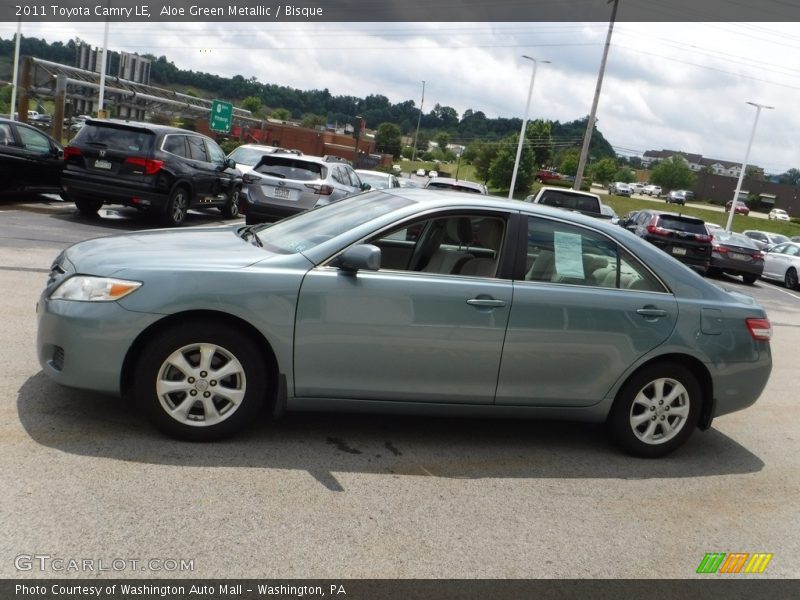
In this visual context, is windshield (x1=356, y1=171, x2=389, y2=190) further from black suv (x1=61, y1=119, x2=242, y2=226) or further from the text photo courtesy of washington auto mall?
the text photo courtesy of washington auto mall

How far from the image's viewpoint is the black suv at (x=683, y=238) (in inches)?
852

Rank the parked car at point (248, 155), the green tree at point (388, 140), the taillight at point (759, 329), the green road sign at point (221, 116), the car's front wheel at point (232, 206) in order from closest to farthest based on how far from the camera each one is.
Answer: the taillight at point (759, 329) < the car's front wheel at point (232, 206) < the parked car at point (248, 155) < the green road sign at point (221, 116) < the green tree at point (388, 140)

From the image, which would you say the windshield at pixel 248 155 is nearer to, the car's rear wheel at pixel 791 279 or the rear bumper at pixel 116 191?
the rear bumper at pixel 116 191

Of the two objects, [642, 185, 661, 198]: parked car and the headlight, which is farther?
[642, 185, 661, 198]: parked car

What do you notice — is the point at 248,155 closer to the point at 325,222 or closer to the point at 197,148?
the point at 197,148

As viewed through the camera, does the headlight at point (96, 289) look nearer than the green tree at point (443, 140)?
Yes

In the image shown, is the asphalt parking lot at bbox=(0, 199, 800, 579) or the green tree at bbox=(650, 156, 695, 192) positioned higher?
the green tree at bbox=(650, 156, 695, 192)

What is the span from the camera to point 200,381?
4.42 metres

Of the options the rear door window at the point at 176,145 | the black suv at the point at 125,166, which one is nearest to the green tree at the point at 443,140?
the rear door window at the point at 176,145

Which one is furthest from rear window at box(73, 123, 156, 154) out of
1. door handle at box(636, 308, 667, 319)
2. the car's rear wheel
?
the car's rear wheel

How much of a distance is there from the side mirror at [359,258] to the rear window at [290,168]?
36.2 feet

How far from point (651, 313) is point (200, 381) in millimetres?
2868

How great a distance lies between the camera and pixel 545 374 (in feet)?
16.3

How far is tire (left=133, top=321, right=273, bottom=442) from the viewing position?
171 inches
